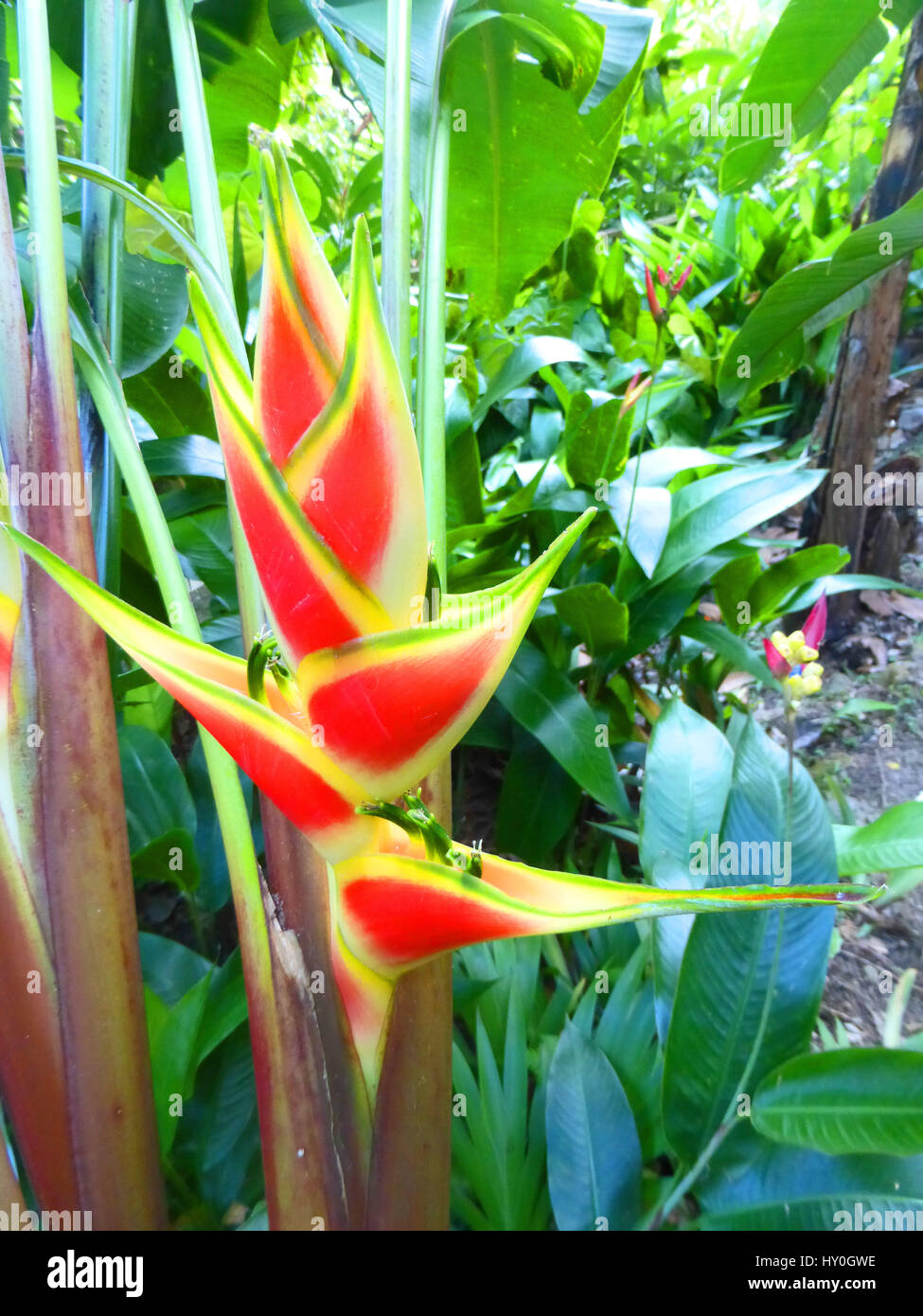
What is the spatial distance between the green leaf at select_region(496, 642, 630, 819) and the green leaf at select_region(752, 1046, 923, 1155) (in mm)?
288

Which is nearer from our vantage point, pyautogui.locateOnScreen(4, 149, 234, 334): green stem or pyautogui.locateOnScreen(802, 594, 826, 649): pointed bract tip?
pyautogui.locateOnScreen(4, 149, 234, 334): green stem

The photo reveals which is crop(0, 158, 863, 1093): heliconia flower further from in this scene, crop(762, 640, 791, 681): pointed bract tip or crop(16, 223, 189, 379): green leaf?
crop(16, 223, 189, 379): green leaf

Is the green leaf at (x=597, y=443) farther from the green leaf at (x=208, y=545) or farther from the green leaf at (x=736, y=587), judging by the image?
the green leaf at (x=208, y=545)

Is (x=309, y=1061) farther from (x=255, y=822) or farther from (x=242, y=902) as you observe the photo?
(x=255, y=822)

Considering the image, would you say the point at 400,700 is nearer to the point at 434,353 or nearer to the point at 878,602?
the point at 434,353

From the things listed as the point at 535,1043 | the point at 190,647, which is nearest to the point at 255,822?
the point at 535,1043

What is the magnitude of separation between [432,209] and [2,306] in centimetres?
23

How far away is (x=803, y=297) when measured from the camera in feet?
2.25

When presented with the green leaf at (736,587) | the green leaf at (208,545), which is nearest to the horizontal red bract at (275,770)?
the green leaf at (208,545)

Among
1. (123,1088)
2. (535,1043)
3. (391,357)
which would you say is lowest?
(535,1043)

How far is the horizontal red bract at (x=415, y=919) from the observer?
256 millimetres

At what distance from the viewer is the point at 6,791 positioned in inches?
13.4

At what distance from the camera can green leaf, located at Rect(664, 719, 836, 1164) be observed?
1.34 feet

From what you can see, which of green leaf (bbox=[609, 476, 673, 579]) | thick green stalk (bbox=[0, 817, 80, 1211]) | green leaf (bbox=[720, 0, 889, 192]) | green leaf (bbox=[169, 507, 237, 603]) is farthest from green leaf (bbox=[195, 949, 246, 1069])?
green leaf (bbox=[720, 0, 889, 192])
